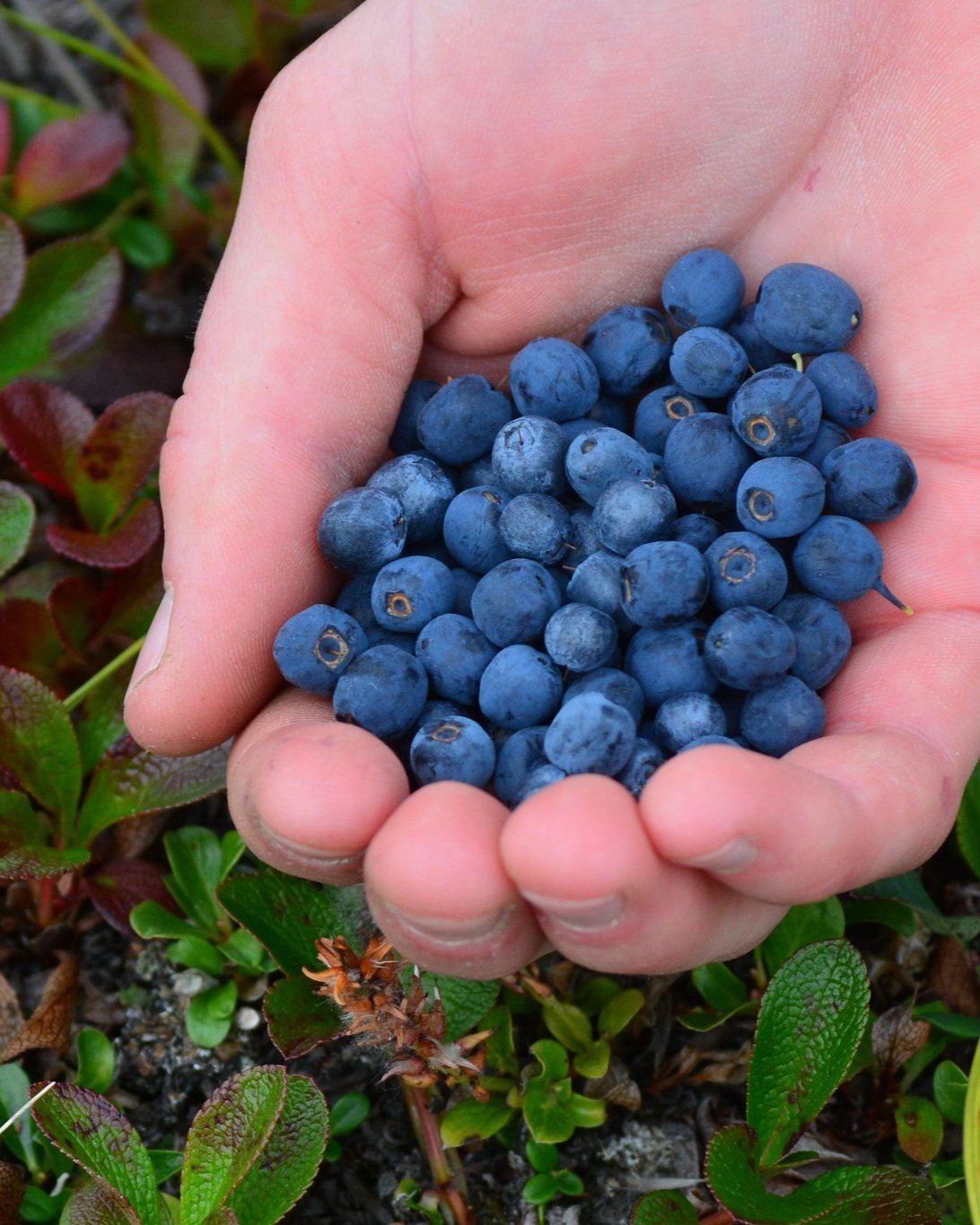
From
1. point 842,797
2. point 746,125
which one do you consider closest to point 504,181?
point 746,125

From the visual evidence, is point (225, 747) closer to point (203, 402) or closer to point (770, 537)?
point (203, 402)

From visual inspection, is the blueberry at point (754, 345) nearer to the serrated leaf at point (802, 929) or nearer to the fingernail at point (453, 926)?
the serrated leaf at point (802, 929)

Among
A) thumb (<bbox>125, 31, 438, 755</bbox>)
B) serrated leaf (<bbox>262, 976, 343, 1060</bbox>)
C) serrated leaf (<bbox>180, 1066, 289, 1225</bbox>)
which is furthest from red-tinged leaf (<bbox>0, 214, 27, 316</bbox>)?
serrated leaf (<bbox>180, 1066, 289, 1225</bbox>)

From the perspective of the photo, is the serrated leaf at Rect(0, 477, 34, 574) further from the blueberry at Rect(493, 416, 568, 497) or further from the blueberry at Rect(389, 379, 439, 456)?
the blueberry at Rect(493, 416, 568, 497)

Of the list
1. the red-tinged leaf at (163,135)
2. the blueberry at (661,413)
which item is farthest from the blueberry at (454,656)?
the red-tinged leaf at (163,135)

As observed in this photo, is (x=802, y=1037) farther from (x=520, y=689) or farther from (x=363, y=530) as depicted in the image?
(x=363, y=530)

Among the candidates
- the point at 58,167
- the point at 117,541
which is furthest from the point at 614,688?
the point at 58,167

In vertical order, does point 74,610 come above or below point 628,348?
below

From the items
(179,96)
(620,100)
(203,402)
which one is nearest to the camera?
(203,402)
